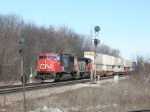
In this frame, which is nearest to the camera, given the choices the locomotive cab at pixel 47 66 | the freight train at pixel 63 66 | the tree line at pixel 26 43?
the locomotive cab at pixel 47 66

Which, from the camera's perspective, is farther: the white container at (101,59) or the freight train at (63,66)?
the white container at (101,59)

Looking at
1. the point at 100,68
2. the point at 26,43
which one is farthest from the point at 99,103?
the point at 26,43

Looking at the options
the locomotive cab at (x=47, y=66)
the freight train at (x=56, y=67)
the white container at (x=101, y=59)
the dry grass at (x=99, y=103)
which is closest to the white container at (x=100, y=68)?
the white container at (x=101, y=59)

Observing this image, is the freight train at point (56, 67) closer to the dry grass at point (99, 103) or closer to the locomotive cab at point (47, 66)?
the locomotive cab at point (47, 66)

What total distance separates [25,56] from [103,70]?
56.7 feet

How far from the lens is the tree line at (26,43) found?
4127 centimetres

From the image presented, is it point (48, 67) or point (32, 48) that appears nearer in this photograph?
point (48, 67)

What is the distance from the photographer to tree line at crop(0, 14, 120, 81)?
41269mm

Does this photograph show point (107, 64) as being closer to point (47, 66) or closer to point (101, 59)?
point (101, 59)

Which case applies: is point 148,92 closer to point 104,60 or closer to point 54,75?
point 54,75

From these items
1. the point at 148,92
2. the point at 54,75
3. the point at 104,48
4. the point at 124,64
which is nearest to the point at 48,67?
the point at 54,75

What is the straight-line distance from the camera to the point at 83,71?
41.3 m

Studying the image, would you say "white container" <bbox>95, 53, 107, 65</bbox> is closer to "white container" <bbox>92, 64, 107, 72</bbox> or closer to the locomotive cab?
"white container" <bbox>92, 64, 107, 72</bbox>

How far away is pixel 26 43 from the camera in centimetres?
5891
